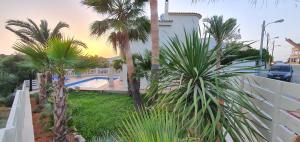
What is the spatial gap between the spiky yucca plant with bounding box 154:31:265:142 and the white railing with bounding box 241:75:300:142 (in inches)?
7.6

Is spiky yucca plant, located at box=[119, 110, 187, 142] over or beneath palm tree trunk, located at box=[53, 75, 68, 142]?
over

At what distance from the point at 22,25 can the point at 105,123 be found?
9.44 m

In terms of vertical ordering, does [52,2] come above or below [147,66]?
above

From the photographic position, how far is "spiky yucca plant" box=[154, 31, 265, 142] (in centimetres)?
299

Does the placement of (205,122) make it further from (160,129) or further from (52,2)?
(52,2)

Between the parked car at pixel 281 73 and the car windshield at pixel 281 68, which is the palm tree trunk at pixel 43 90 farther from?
the car windshield at pixel 281 68

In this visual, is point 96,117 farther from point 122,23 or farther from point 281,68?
point 281,68

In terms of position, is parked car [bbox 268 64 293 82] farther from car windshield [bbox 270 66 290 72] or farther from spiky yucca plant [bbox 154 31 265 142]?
spiky yucca plant [bbox 154 31 265 142]

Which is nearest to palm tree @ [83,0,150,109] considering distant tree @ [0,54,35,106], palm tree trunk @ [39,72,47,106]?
palm tree trunk @ [39,72,47,106]

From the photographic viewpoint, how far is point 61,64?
4.76 m

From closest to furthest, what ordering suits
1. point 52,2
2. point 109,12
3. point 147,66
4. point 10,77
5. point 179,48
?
point 179,48 < point 109,12 < point 147,66 < point 52,2 < point 10,77

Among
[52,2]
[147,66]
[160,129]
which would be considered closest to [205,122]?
[160,129]

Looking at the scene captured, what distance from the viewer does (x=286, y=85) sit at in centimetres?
271

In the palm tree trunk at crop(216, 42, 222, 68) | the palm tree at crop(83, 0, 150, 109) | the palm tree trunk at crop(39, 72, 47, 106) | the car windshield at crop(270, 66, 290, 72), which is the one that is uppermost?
the palm tree at crop(83, 0, 150, 109)
